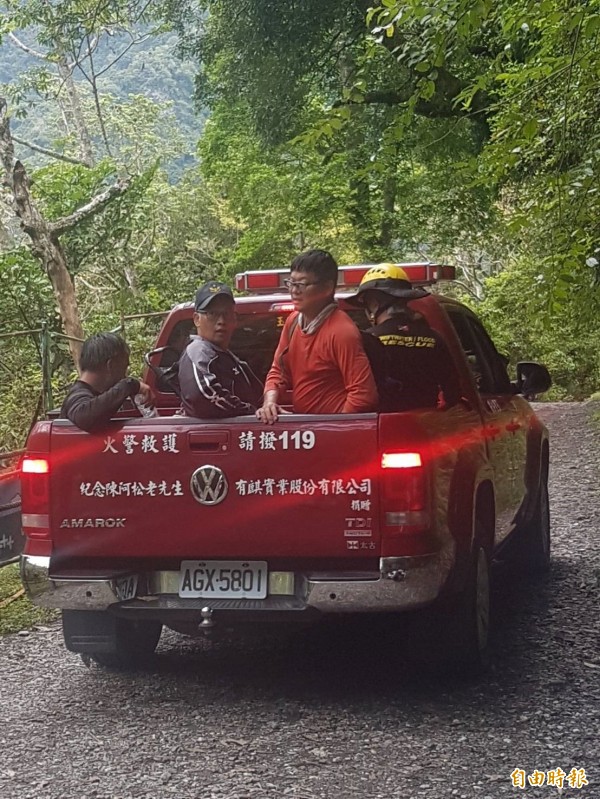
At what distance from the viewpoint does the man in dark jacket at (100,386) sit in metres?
4.76

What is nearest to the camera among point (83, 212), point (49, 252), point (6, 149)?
point (49, 252)

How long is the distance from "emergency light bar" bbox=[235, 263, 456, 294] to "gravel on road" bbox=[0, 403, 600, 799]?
6.73ft

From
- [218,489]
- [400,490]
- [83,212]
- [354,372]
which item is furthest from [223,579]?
[83,212]

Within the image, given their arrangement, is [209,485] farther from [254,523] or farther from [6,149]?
[6,149]

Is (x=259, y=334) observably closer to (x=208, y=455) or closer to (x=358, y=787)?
(x=208, y=455)

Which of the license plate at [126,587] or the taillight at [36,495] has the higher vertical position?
the taillight at [36,495]

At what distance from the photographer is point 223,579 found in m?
4.72

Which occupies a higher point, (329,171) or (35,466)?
(329,171)

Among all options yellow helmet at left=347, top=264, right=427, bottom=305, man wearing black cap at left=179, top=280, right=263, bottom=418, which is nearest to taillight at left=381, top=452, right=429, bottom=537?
man wearing black cap at left=179, top=280, right=263, bottom=418

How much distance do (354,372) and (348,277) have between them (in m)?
1.87

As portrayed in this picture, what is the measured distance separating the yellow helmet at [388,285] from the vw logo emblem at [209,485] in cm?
127

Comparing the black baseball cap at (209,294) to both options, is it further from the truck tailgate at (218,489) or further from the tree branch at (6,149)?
the tree branch at (6,149)

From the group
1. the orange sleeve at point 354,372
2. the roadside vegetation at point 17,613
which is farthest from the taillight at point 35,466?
the roadside vegetation at point 17,613

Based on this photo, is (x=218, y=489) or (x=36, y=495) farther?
(x=36, y=495)
